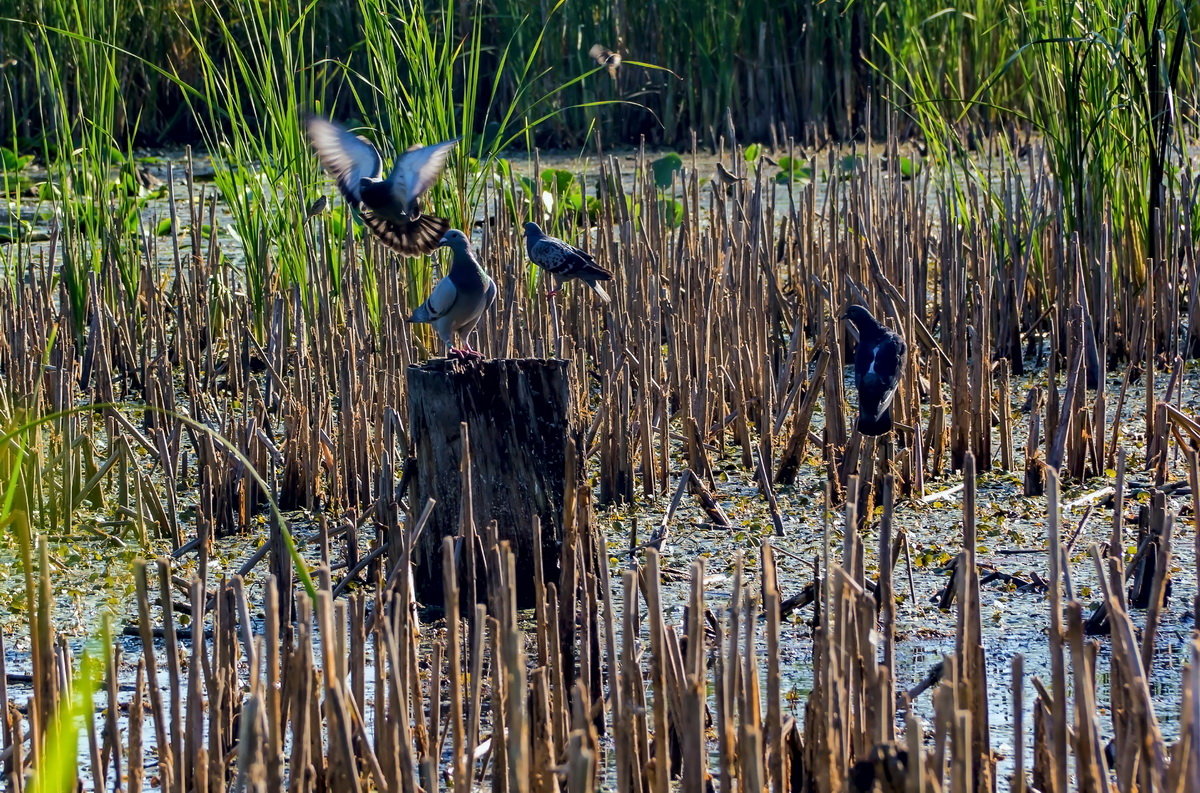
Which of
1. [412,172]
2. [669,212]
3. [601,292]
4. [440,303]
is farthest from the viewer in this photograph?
[669,212]

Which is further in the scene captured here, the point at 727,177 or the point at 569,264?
the point at 727,177

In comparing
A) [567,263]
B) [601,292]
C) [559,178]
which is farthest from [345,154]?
[559,178]

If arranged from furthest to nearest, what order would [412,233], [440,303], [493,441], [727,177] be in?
[727,177] < [412,233] < [440,303] < [493,441]

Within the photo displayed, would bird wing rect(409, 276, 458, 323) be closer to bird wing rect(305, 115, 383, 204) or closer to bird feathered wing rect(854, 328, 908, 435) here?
bird wing rect(305, 115, 383, 204)

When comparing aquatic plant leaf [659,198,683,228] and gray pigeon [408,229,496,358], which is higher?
aquatic plant leaf [659,198,683,228]

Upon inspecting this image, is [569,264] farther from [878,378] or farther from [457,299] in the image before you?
[878,378]

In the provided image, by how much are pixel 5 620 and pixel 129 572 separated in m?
0.36

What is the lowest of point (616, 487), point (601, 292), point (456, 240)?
point (616, 487)

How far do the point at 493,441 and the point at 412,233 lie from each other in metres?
Answer: 1.56

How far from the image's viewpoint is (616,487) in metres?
4.22

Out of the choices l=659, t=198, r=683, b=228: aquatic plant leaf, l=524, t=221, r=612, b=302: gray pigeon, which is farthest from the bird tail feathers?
l=659, t=198, r=683, b=228: aquatic plant leaf

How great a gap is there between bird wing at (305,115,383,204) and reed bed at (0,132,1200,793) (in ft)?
1.38

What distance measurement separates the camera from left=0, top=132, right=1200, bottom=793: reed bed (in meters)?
2.02

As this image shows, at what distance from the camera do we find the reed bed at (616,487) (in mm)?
2023
